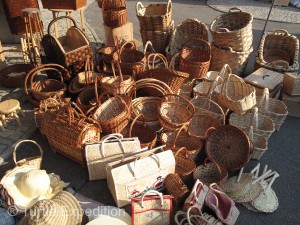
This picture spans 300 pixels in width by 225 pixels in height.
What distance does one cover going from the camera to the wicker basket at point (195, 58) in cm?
479

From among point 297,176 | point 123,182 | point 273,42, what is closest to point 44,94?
point 123,182

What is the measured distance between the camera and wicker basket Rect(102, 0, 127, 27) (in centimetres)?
563

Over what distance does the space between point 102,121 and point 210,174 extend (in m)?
1.51

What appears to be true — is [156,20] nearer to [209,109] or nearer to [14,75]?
[209,109]

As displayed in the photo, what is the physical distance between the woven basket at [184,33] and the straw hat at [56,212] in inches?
135

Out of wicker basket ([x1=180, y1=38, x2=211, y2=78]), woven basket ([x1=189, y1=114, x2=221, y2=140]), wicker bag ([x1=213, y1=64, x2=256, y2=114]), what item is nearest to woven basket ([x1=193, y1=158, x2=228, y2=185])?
woven basket ([x1=189, y1=114, x2=221, y2=140])

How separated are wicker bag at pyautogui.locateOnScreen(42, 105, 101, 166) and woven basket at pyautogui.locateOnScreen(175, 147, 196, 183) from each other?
1067mm

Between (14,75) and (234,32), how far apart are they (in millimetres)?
3840

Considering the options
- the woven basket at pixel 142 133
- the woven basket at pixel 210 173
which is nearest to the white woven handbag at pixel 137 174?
the woven basket at pixel 210 173

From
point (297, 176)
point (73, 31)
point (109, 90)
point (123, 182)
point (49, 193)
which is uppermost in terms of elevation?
point (73, 31)

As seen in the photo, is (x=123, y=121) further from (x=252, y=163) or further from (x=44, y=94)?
(x=252, y=163)

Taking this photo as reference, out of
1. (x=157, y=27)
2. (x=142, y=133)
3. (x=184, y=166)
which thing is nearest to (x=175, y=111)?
(x=142, y=133)

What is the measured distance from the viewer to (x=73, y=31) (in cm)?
536

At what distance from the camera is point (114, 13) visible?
561 cm
